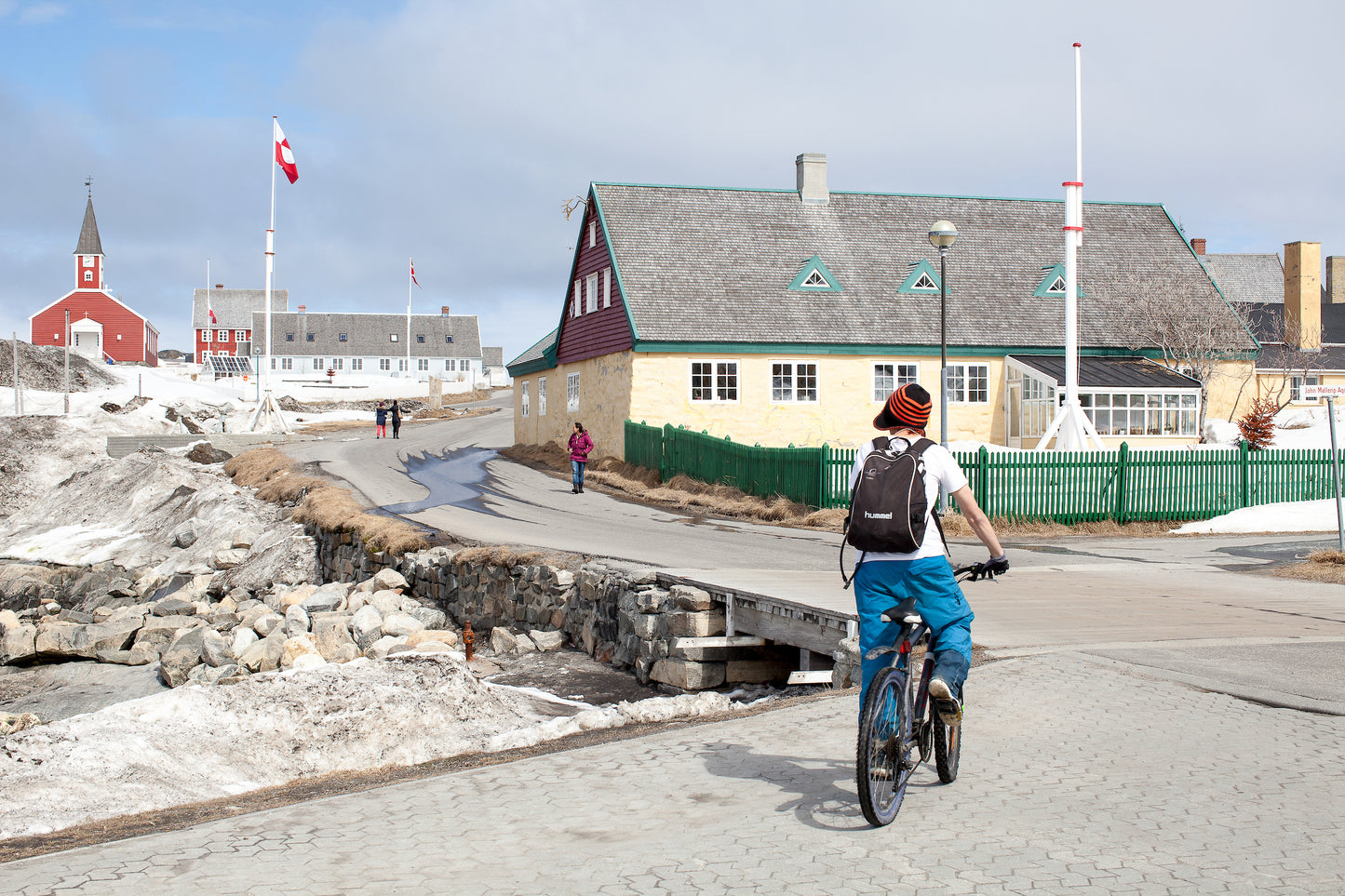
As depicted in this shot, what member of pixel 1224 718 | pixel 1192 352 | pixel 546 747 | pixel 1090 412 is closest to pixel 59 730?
pixel 546 747

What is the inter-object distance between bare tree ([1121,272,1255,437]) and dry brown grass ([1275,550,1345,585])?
51.3 feet

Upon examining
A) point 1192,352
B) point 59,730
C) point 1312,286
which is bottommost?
point 59,730

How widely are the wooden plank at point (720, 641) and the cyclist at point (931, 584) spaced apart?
224 inches

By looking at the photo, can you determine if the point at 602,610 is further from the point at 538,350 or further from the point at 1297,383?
the point at 1297,383

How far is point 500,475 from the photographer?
29922 millimetres

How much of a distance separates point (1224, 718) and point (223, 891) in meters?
5.50

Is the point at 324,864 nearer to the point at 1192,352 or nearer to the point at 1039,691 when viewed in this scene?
the point at 1039,691

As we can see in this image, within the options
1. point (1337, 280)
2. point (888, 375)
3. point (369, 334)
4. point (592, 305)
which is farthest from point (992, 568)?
point (369, 334)

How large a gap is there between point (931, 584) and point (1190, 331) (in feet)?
91.6

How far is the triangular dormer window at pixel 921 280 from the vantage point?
3166 cm

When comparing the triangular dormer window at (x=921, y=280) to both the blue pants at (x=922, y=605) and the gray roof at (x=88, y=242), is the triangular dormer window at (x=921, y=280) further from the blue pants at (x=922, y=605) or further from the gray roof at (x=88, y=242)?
the gray roof at (x=88, y=242)

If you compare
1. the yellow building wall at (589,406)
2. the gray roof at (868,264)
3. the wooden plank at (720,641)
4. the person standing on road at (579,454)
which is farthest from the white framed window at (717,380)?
the wooden plank at (720,641)

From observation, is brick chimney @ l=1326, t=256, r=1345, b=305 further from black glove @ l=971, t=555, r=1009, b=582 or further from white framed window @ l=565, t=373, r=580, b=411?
black glove @ l=971, t=555, r=1009, b=582

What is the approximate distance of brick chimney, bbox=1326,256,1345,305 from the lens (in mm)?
67062
